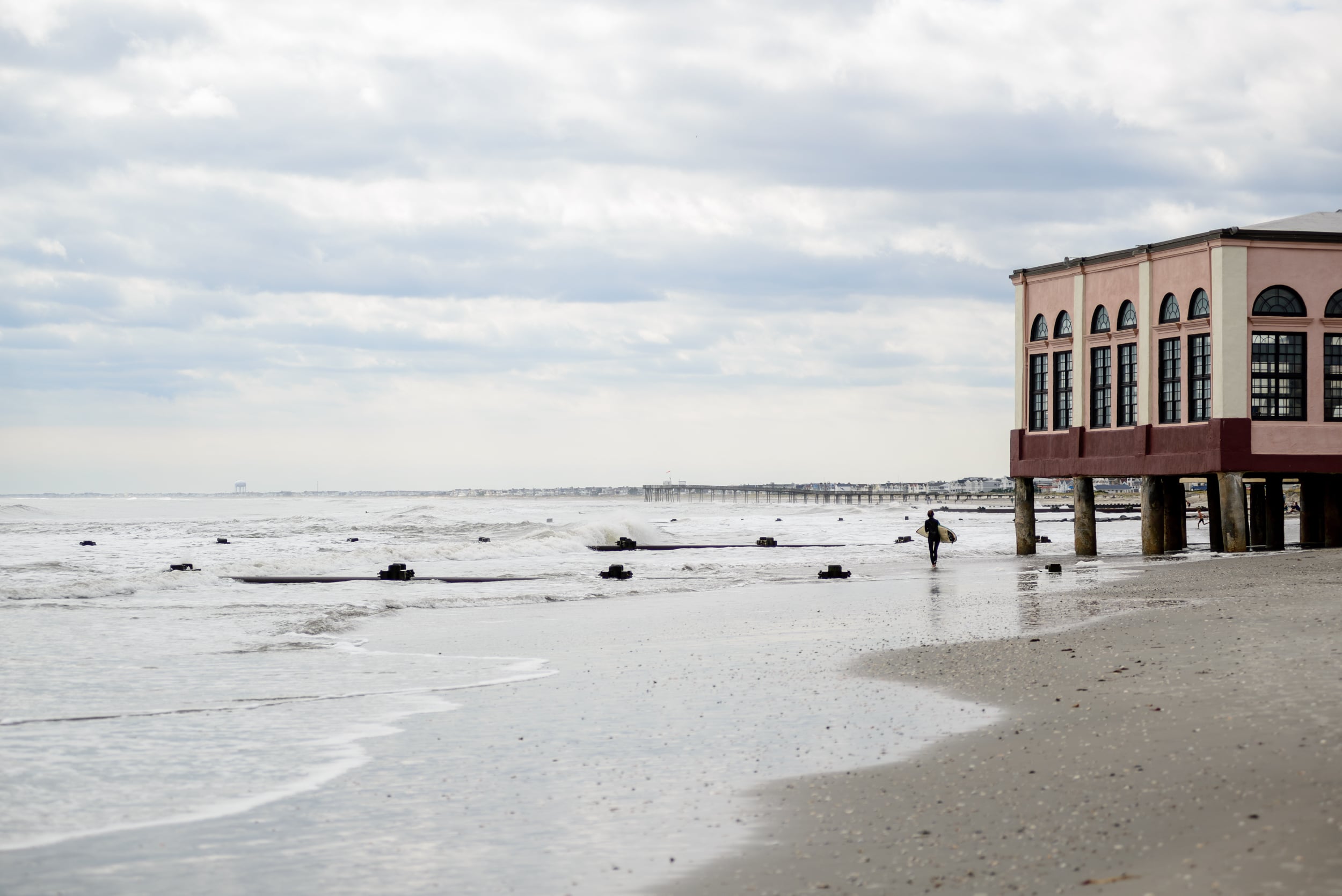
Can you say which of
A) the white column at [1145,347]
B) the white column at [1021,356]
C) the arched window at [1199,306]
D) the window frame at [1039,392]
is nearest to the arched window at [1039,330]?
the white column at [1021,356]

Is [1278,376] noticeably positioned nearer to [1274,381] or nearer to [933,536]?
[1274,381]

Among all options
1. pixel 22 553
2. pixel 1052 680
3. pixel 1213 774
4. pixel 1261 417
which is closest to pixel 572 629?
pixel 1052 680

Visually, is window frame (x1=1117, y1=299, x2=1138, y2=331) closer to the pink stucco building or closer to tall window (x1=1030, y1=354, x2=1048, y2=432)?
the pink stucco building

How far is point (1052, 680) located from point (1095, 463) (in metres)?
28.1

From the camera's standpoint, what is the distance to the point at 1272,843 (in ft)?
19.9

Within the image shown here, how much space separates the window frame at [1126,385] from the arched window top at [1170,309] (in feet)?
4.22

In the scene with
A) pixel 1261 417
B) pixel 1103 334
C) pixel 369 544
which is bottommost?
pixel 369 544

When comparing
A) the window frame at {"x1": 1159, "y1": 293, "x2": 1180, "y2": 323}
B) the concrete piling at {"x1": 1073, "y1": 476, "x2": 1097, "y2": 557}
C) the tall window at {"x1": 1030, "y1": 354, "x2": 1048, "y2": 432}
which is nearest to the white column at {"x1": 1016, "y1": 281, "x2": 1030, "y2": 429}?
the tall window at {"x1": 1030, "y1": 354, "x2": 1048, "y2": 432}

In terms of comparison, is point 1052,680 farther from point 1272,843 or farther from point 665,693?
point 1272,843

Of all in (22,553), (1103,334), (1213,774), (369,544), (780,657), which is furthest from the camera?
(369,544)

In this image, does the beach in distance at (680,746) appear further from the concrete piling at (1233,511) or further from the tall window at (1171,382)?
the tall window at (1171,382)

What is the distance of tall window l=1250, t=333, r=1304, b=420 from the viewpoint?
3353 centimetres

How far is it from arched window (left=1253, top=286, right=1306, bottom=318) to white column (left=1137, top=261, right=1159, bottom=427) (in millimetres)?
3147

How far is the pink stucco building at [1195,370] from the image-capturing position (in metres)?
33.5
